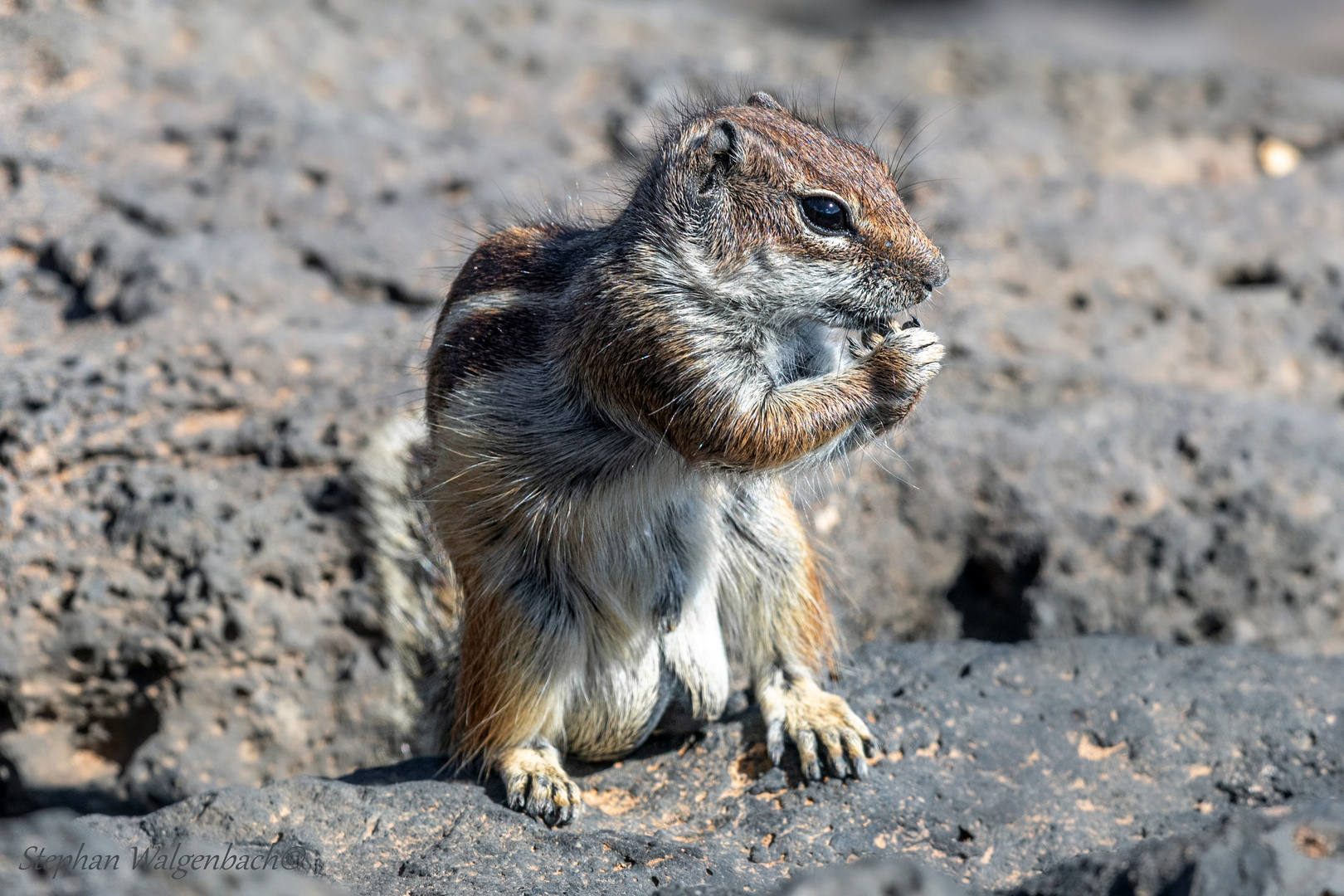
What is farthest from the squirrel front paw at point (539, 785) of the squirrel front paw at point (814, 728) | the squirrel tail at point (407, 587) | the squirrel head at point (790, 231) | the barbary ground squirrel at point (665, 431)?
the squirrel head at point (790, 231)

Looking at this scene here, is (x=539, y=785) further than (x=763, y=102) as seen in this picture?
No

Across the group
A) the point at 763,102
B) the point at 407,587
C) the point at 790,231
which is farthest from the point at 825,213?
the point at 407,587

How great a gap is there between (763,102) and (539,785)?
2.60 meters

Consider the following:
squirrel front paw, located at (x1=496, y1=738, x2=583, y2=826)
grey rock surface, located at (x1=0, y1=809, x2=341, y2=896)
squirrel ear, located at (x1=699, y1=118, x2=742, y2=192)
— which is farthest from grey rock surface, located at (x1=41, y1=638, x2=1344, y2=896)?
squirrel ear, located at (x1=699, y1=118, x2=742, y2=192)

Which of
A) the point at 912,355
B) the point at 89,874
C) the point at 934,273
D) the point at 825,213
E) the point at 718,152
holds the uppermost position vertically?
the point at 718,152

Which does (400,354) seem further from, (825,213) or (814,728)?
(814,728)

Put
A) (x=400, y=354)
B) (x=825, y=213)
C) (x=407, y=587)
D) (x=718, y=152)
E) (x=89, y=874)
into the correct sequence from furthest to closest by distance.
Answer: (x=400, y=354)
(x=407, y=587)
(x=718, y=152)
(x=825, y=213)
(x=89, y=874)

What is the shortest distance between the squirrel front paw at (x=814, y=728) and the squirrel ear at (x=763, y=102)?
2160 mm

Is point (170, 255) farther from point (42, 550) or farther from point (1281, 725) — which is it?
point (1281, 725)

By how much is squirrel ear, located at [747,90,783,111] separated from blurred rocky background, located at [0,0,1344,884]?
0.54 metres

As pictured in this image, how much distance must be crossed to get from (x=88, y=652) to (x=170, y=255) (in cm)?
220

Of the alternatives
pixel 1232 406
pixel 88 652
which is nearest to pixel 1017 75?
pixel 1232 406

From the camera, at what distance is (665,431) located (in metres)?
3.82

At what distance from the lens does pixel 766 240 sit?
3.72 meters
